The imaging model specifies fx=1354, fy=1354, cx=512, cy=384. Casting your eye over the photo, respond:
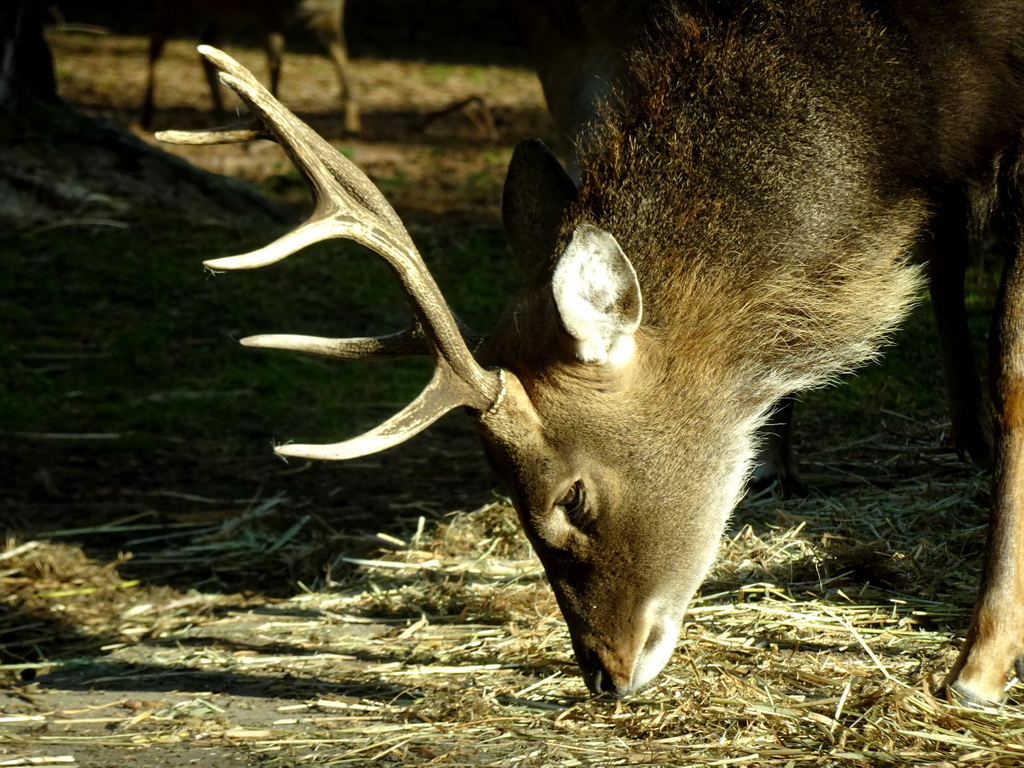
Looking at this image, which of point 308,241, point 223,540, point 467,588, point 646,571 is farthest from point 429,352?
point 223,540

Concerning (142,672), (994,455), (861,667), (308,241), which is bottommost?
(142,672)

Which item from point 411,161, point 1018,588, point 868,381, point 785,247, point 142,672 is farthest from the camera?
point 411,161

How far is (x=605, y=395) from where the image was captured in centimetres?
404

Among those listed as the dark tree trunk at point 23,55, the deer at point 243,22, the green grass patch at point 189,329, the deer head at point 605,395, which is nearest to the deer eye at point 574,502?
the deer head at point 605,395

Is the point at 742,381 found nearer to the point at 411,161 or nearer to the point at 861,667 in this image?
the point at 861,667

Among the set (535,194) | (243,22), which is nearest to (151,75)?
(243,22)

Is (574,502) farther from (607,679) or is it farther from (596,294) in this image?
(596,294)

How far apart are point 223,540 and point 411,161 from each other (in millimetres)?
7161

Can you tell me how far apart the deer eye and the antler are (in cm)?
40

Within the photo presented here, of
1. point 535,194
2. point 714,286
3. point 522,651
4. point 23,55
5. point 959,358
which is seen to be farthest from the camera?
point 23,55

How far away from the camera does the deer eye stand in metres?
4.10

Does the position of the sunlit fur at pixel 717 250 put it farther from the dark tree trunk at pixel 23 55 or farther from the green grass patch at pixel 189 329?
the dark tree trunk at pixel 23 55

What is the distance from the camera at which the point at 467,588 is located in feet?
17.1

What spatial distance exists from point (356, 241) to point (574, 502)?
1.05 metres
